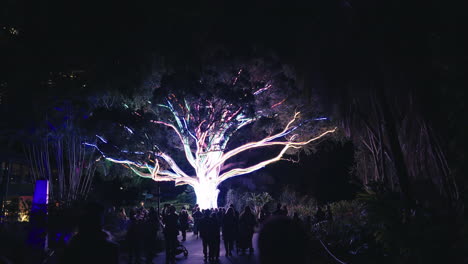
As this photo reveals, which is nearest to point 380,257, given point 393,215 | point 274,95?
point 393,215

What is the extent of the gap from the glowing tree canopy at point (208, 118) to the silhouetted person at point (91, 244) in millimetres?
16810

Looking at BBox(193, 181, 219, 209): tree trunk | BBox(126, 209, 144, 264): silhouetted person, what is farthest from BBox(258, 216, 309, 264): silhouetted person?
BBox(193, 181, 219, 209): tree trunk

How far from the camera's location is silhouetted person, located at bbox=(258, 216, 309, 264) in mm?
2668

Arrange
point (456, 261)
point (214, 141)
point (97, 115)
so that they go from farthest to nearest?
point (214, 141)
point (97, 115)
point (456, 261)

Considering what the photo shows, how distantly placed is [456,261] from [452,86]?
273cm

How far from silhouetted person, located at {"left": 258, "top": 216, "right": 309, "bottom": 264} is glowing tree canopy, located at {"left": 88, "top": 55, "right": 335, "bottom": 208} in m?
18.0

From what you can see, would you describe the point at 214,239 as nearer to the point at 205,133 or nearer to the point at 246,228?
the point at 246,228

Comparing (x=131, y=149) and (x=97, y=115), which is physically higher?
(x=97, y=115)

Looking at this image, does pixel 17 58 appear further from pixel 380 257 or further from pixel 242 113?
pixel 380 257

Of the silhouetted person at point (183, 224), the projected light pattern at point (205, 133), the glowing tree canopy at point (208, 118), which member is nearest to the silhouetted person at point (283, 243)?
the silhouetted person at point (183, 224)

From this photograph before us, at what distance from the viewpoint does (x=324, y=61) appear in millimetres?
10555

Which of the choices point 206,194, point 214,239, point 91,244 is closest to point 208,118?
point 206,194

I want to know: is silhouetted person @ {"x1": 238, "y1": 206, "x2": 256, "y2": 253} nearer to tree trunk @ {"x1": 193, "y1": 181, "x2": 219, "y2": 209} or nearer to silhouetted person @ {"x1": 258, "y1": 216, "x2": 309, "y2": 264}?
silhouetted person @ {"x1": 258, "y1": 216, "x2": 309, "y2": 264}

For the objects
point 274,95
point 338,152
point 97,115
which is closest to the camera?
point 97,115
